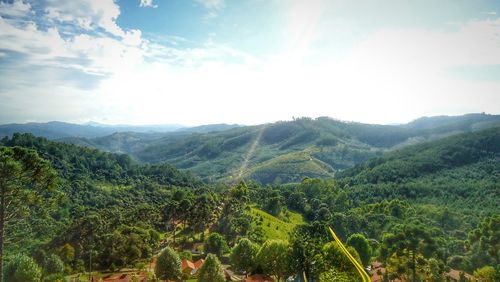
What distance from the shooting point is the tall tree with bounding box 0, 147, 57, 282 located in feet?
82.7

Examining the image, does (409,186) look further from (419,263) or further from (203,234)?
(419,263)

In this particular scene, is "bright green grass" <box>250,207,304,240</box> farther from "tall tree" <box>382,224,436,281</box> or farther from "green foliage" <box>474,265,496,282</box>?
"green foliage" <box>474,265,496,282</box>

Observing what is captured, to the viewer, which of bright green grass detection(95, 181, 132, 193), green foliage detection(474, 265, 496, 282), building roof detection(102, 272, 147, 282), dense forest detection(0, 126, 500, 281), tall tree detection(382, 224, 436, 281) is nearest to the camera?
dense forest detection(0, 126, 500, 281)

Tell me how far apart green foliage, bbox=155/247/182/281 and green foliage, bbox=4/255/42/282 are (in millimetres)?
13989

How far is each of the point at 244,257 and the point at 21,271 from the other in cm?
2742

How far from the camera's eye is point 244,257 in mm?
52906

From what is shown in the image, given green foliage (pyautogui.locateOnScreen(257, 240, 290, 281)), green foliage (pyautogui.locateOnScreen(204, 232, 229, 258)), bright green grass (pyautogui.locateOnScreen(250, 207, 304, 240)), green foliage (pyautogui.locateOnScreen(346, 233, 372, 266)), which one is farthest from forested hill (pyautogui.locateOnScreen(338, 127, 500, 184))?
green foliage (pyautogui.locateOnScreen(257, 240, 290, 281))

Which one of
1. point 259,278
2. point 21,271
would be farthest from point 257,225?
point 21,271

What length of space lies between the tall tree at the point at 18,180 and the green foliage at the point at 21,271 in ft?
58.9

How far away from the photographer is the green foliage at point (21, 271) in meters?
41.8

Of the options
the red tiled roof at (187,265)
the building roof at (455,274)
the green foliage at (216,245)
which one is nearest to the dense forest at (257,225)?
the green foliage at (216,245)

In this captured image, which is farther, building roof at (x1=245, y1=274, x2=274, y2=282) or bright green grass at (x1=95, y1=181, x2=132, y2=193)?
bright green grass at (x1=95, y1=181, x2=132, y2=193)

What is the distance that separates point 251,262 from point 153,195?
125 metres

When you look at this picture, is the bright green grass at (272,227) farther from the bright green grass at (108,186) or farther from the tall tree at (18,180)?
the bright green grass at (108,186)
